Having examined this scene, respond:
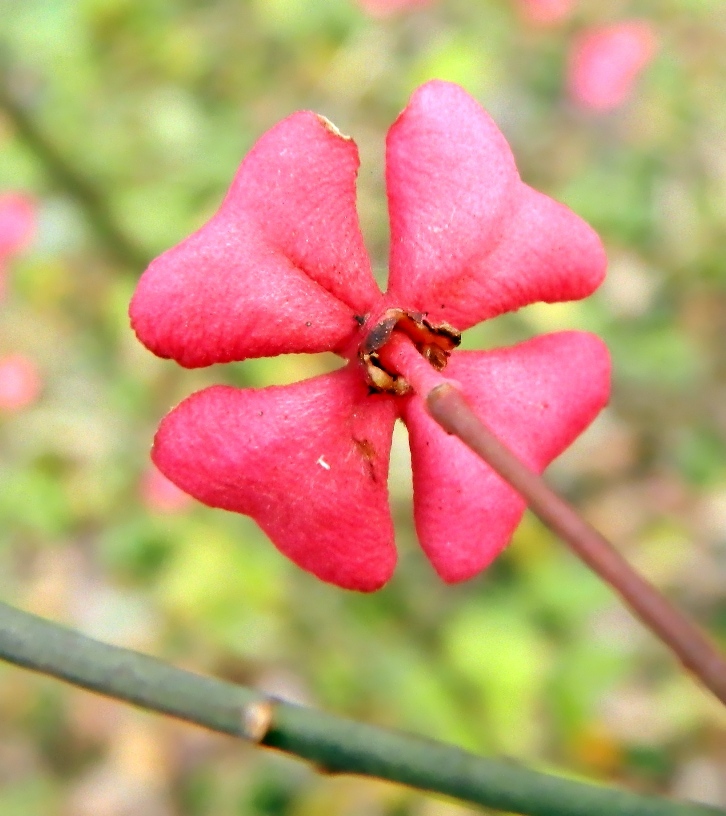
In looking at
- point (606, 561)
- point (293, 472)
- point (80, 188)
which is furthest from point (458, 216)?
point (80, 188)

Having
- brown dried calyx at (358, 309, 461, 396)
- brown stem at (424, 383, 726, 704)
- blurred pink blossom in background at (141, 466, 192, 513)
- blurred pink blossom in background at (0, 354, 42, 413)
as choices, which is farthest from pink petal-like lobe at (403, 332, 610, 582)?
blurred pink blossom in background at (0, 354, 42, 413)

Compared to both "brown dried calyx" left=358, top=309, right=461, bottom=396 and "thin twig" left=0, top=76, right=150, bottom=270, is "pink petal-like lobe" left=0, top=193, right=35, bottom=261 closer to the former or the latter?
"thin twig" left=0, top=76, right=150, bottom=270

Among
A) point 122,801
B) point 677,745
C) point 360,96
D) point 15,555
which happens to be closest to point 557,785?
point 677,745

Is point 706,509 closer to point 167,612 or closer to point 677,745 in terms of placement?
point 677,745

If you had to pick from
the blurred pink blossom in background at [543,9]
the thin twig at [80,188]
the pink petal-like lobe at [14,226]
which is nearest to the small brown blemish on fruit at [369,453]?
the thin twig at [80,188]

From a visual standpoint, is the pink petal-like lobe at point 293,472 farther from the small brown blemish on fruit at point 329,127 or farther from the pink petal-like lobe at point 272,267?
the small brown blemish on fruit at point 329,127

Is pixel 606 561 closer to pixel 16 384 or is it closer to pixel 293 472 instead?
pixel 293 472
